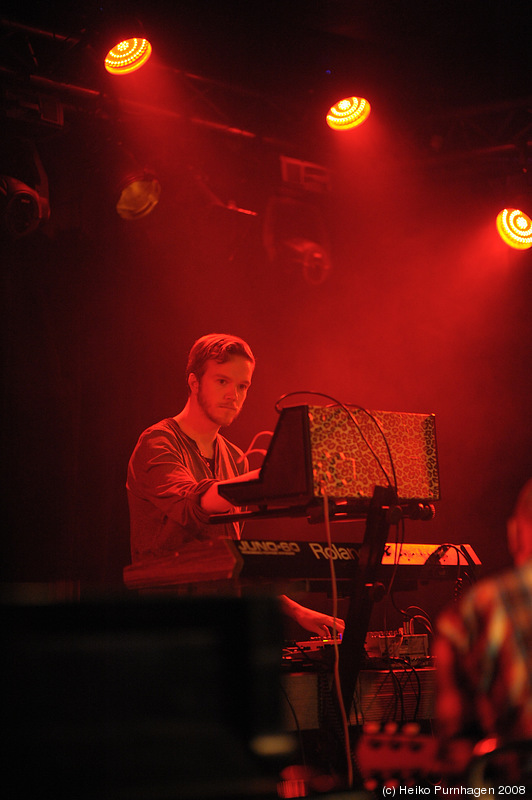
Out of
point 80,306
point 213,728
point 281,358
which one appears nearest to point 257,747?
point 213,728

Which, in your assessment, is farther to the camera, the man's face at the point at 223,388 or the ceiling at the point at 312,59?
the ceiling at the point at 312,59

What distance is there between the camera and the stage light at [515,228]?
5933mm

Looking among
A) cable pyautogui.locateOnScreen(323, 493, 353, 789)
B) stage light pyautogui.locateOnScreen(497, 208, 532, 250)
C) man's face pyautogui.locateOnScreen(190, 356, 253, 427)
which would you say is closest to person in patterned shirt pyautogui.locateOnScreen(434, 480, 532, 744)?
cable pyautogui.locateOnScreen(323, 493, 353, 789)

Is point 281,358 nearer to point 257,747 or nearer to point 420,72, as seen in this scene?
point 420,72

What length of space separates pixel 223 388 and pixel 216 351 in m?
0.19

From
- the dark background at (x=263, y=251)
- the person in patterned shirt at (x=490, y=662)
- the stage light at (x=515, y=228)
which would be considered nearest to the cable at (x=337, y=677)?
the person in patterned shirt at (x=490, y=662)

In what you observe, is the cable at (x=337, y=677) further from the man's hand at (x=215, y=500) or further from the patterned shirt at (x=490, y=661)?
the patterned shirt at (x=490, y=661)

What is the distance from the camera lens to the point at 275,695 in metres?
1.70

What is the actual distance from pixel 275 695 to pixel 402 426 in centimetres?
183

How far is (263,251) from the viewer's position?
6.08 metres

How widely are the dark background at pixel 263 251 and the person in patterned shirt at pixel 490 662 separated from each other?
3386mm

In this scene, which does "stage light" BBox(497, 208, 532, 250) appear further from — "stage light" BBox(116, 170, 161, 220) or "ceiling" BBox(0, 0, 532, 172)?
"stage light" BBox(116, 170, 161, 220)

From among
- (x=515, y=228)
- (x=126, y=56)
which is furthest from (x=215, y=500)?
(x=515, y=228)

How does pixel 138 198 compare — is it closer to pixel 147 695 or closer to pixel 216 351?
pixel 216 351
